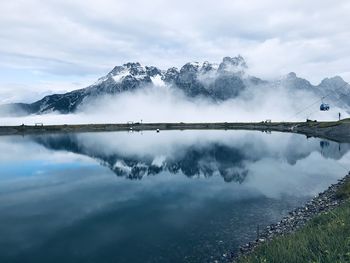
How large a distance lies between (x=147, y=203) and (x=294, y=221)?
85.5ft

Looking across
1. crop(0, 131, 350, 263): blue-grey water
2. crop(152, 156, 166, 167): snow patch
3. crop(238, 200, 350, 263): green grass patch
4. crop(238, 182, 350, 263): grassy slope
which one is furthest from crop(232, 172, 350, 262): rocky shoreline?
crop(152, 156, 166, 167): snow patch

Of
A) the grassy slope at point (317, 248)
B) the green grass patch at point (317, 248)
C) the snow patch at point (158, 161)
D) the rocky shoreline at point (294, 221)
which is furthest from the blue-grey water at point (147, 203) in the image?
the green grass patch at point (317, 248)

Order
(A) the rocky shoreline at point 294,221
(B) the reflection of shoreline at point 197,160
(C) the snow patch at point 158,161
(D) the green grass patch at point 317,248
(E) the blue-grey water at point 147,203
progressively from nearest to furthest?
(D) the green grass patch at point 317,248 → (A) the rocky shoreline at point 294,221 → (E) the blue-grey water at point 147,203 → (B) the reflection of shoreline at point 197,160 → (C) the snow patch at point 158,161

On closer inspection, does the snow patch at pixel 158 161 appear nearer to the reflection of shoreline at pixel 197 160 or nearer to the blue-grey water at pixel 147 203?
the reflection of shoreline at pixel 197 160

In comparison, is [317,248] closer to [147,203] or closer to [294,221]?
[294,221]

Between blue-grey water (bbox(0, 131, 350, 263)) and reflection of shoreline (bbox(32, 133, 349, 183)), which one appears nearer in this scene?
blue-grey water (bbox(0, 131, 350, 263))

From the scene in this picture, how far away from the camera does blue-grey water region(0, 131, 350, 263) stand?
40.0 metres

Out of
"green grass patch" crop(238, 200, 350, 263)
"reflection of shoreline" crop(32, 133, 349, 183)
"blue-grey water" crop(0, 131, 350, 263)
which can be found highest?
"green grass patch" crop(238, 200, 350, 263)

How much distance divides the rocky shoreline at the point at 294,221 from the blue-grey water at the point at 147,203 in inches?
55.4

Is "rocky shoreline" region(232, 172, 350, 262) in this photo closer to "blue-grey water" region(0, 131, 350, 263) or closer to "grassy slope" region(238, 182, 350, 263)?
"blue-grey water" region(0, 131, 350, 263)

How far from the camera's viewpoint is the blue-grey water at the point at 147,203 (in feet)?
131

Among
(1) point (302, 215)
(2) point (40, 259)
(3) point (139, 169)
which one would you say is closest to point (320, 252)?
(1) point (302, 215)

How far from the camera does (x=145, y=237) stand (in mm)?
43750

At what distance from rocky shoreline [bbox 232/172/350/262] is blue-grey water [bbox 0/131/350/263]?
1.41m
